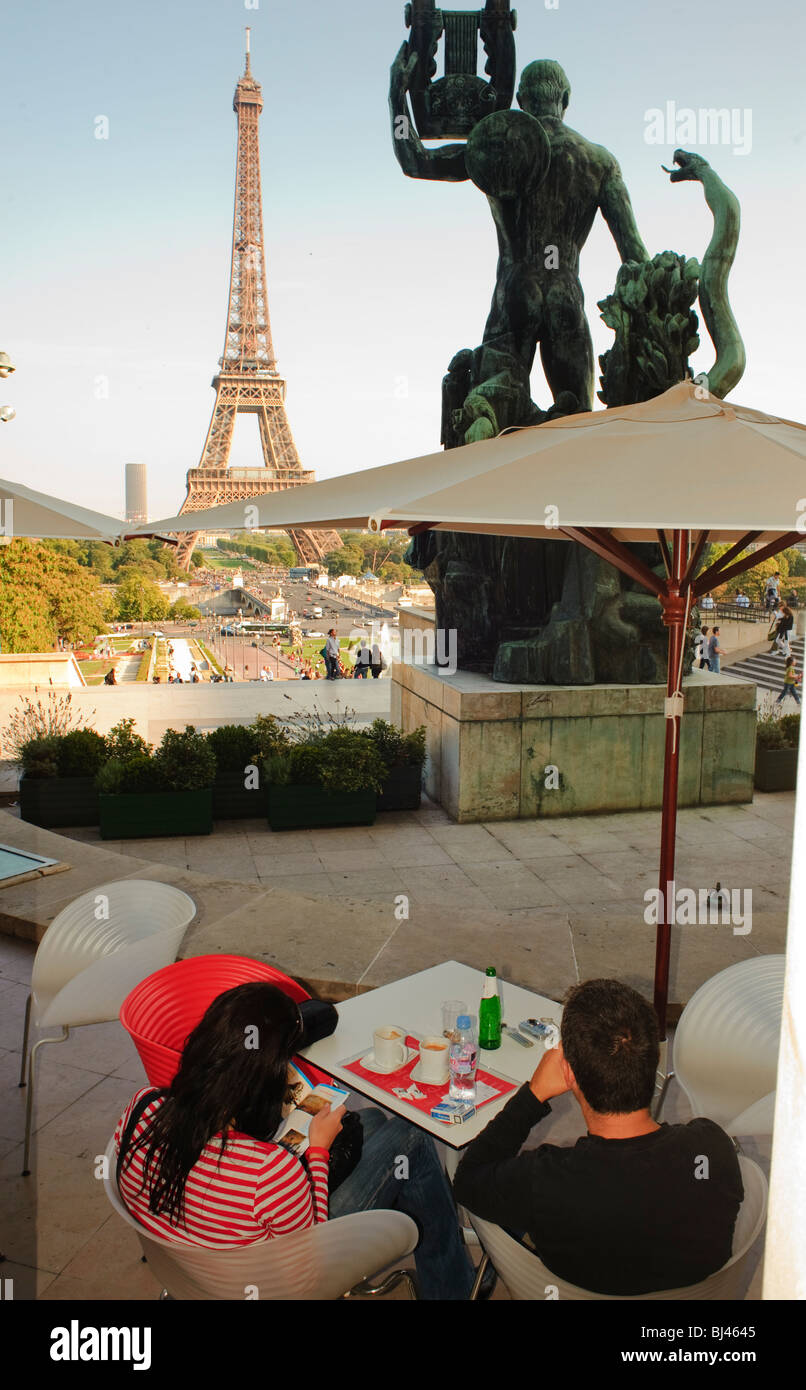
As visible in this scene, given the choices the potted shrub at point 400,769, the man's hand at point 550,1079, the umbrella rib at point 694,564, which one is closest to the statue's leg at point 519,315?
the potted shrub at point 400,769

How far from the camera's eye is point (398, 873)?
827 centimetres

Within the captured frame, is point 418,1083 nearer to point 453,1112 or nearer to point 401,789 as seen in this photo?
point 453,1112

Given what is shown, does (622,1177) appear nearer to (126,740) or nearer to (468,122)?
(126,740)

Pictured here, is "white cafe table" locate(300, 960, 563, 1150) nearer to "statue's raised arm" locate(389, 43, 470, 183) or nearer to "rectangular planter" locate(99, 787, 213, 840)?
"rectangular planter" locate(99, 787, 213, 840)

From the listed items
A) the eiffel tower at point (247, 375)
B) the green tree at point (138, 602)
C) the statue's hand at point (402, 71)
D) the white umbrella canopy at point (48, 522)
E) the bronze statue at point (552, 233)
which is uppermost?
the eiffel tower at point (247, 375)

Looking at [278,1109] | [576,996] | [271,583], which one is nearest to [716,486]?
[576,996]

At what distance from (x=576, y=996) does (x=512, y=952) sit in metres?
3.15

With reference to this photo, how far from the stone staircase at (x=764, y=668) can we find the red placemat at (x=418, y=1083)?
2245 cm

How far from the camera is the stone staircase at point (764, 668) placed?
82.3 feet

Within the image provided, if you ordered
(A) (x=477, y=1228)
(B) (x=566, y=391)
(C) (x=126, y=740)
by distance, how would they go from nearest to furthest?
(A) (x=477, y=1228) < (C) (x=126, y=740) < (B) (x=566, y=391)

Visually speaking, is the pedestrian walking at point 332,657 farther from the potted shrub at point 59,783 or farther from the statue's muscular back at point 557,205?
the potted shrub at point 59,783

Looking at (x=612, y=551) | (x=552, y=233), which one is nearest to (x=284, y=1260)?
(x=612, y=551)

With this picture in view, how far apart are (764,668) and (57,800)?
21548 millimetres

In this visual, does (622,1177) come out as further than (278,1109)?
No
